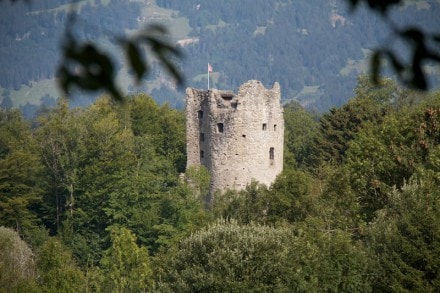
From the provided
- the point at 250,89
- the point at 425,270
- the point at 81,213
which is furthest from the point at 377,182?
the point at 81,213

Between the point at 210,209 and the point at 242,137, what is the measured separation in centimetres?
277

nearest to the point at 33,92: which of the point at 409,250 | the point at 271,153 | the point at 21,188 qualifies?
the point at 21,188

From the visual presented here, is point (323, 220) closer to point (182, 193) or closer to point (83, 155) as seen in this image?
point (182, 193)

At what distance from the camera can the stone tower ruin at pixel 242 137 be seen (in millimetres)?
45500

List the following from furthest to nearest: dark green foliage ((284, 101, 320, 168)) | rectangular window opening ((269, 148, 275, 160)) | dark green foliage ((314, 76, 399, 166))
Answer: dark green foliage ((284, 101, 320, 168)) < dark green foliage ((314, 76, 399, 166)) < rectangular window opening ((269, 148, 275, 160))

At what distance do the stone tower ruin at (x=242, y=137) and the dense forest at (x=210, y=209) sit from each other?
103cm

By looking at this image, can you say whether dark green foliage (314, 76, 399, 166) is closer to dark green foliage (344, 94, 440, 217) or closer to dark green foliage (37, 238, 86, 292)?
dark green foliage (344, 94, 440, 217)

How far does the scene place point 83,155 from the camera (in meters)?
54.7

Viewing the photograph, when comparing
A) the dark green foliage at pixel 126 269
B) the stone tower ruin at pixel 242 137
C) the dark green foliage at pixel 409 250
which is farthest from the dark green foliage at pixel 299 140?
the dark green foliage at pixel 409 250

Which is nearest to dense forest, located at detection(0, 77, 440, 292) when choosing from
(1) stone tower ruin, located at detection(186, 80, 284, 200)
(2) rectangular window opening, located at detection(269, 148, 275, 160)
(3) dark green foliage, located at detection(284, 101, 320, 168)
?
(3) dark green foliage, located at detection(284, 101, 320, 168)

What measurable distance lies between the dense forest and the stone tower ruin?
1.03m

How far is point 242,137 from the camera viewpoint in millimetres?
45812

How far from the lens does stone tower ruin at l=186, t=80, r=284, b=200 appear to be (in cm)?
4550

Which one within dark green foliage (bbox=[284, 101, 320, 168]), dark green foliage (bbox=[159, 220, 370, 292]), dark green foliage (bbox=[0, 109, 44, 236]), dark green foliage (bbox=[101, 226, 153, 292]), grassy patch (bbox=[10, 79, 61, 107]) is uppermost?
grassy patch (bbox=[10, 79, 61, 107])
